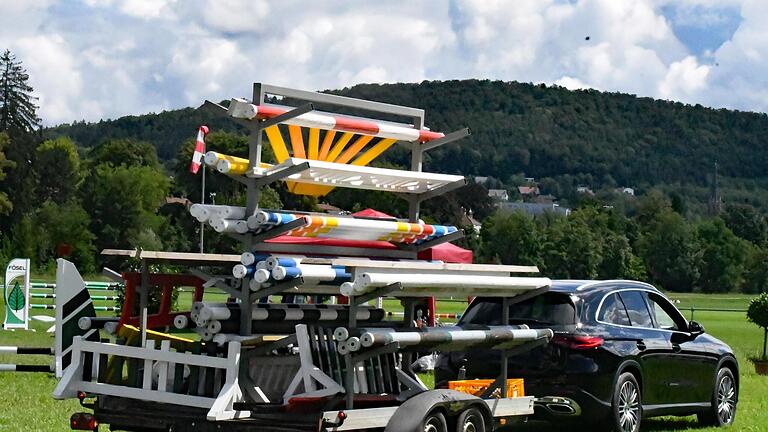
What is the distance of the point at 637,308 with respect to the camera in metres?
13.8

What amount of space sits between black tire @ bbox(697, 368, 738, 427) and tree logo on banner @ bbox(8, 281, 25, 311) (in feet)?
61.4

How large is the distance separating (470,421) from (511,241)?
3738 inches

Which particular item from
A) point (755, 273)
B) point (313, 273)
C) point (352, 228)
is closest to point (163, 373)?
point (313, 273)

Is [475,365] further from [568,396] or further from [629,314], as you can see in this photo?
[629,314]

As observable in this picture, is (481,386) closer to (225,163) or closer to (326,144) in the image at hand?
(326,144)

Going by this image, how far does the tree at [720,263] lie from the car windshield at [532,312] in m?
122

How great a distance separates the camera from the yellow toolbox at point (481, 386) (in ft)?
35.9

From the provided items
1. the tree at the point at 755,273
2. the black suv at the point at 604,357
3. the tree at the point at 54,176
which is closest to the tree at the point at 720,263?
the tree at the point at 755,273

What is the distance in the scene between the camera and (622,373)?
12.9 m

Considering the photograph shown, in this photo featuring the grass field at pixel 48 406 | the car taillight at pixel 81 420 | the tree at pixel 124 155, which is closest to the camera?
the car taillight at pixel 81 420

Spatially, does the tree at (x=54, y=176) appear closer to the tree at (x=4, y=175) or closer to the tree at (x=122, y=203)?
the tree at (x=122, y=203)

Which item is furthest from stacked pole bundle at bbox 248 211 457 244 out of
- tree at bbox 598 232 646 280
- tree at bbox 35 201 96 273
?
tree at bbox 598 232 646 280

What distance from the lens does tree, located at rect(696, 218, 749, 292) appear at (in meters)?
132

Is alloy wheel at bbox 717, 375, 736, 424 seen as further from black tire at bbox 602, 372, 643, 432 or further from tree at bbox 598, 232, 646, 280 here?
tree at bbox 598, 232, 646, 280
